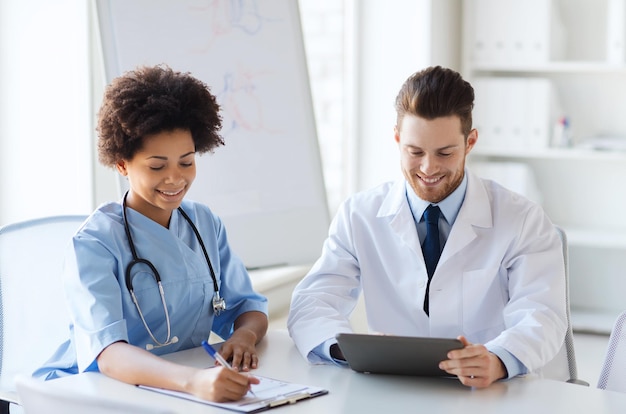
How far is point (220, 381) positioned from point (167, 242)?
16.3 inches

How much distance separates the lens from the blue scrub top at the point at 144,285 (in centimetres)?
163

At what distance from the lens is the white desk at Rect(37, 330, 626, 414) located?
Result: 1.44 metres

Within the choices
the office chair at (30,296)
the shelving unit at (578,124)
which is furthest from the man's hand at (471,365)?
the shelving unit at (578,124)

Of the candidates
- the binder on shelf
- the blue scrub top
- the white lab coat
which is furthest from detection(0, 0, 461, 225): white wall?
the binder on shelf

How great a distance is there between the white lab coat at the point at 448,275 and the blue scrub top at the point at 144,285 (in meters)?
0.18

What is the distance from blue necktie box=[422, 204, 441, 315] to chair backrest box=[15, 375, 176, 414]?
3.08 feet

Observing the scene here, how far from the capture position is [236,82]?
279cm

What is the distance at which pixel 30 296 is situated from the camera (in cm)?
192

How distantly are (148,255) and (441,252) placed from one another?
0.63 m

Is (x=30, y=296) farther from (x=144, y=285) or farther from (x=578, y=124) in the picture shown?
(x=578, y=124)

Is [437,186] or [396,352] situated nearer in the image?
Result: [396,352]

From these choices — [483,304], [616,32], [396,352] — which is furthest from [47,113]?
[616,32]

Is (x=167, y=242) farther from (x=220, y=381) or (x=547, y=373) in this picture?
(x=547, y=373)

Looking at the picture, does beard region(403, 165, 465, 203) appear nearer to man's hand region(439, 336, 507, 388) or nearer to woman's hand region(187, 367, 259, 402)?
man's hand region(439, 336, 507, 388)
